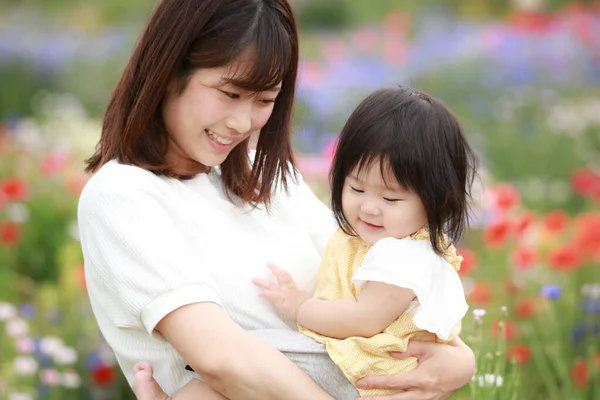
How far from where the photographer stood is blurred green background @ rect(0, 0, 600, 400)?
3166 mm

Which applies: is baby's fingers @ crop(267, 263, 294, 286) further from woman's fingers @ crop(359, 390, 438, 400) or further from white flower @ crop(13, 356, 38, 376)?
white flower @ crop(13, 356, 38, 376)

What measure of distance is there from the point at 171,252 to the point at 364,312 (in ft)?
1.23

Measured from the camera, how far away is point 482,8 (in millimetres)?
10914

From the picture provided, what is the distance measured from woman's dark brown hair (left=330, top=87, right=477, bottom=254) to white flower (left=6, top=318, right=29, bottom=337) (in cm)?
161

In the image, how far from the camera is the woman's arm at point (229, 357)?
5.74 ft

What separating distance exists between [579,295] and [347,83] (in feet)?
11.3

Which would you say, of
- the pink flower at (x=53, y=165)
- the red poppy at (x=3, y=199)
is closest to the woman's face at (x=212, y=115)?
the red poppy at (x=3, y=199)

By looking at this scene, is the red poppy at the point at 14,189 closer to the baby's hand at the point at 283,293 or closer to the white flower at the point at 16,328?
the white flower at the point at 16,328

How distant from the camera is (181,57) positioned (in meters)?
1.95

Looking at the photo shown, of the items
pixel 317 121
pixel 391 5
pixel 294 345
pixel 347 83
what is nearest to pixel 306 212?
pixel 294 345

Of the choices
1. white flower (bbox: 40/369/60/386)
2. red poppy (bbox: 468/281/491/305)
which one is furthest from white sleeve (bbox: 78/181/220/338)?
red poppy (bbox: 468/281/491/305)

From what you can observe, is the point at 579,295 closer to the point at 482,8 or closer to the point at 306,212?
the point at 306,212

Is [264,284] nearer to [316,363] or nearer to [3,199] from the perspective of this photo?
[316,363]

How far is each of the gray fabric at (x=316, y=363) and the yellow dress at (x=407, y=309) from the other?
24 millimetres
